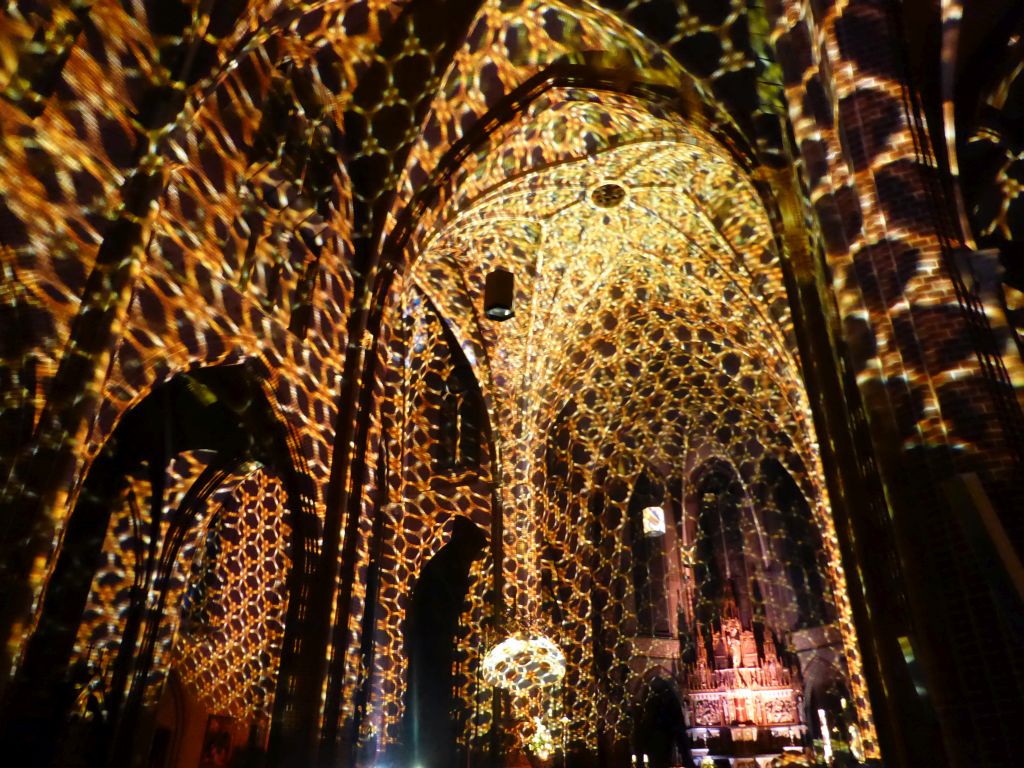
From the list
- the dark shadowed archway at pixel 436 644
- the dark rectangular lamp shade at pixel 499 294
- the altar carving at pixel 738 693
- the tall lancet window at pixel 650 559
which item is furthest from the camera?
the tall lancet window at pixel 650 559

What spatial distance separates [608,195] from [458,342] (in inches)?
134

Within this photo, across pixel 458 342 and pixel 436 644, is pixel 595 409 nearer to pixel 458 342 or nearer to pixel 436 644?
pixel 458 342

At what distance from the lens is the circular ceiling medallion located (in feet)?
35.2

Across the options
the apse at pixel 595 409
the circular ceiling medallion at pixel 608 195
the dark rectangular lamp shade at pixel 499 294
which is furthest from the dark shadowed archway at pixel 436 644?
the circular ceiling medallion at pixel 608 195

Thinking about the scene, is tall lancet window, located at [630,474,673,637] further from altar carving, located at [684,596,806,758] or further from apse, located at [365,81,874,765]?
altar carving, located at [684,596,806,758]

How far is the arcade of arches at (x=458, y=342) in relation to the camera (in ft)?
13.0

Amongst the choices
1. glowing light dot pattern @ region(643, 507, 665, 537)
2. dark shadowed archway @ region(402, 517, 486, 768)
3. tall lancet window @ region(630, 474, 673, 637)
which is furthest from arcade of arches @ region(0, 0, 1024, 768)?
glowing light dot pattern @ region(643, 507, 665, 537)

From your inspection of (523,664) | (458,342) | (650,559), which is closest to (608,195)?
(458,342)

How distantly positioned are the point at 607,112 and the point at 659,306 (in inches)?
194

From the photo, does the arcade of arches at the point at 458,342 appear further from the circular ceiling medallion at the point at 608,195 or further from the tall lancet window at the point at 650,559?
the tall lancet window at the point at 650,559

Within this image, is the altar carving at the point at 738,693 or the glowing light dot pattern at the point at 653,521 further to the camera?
the glowing light dot pattern at the point at 653,521

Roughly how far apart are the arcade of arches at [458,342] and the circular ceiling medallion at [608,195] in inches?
2.8

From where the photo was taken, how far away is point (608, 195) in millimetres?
10898

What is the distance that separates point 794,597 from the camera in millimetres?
18938
